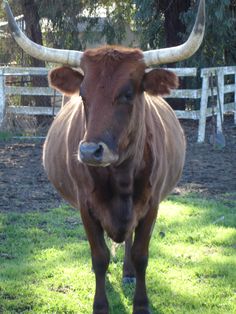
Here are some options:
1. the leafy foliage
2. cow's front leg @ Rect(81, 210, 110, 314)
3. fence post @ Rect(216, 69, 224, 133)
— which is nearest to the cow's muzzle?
cow's front leg @ Rect(81, 210, 110, 314)

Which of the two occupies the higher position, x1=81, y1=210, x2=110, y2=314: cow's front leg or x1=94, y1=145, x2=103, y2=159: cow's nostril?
x1=94, y1=145, x2=103, y2=159: cow's nostril

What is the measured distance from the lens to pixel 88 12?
18.3 metres

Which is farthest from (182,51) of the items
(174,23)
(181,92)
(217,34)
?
(174,23)

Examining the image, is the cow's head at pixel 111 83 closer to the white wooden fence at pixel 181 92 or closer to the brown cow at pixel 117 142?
the brown cow at pixel 117 142

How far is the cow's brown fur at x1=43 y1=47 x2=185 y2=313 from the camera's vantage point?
167 inches

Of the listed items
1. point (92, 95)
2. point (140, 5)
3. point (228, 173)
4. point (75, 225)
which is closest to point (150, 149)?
point (92, 95)

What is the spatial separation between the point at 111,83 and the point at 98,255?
4.81ft

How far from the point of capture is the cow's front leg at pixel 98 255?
4.96 metres

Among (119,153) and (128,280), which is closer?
(119,153)

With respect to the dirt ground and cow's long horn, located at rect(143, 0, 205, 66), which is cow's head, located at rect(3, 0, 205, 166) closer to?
cow's long horn, located at rect(143, 0, 205, 66)

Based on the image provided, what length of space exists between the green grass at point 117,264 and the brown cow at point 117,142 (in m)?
0.40

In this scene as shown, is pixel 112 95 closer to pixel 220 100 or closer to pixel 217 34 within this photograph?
pixel 220 100

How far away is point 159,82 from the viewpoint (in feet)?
15.1

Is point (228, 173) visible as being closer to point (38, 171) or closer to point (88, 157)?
point (38, 171)
